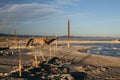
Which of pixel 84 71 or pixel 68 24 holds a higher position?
pixel 68 24

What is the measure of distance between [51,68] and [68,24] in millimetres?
30574

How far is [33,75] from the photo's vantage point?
21.3 metres

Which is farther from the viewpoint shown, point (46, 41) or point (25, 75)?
→ point (46, 41)

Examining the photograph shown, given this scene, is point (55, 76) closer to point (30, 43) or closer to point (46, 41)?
point (46, 41)

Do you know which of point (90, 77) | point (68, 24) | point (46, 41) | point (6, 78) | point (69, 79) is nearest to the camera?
point (6, 78)

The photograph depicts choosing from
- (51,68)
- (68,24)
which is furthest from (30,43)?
(51,68)

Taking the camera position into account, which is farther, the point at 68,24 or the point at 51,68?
the point at 68,24

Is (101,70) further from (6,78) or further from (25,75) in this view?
(6,78)

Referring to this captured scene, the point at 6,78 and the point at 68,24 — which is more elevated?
the point at 68,24

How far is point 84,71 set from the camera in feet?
84.3

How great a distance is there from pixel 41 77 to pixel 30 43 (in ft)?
133

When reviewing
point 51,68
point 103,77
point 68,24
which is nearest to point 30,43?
point 68,24

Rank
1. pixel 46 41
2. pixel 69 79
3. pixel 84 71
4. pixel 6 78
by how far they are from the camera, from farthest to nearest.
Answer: pixel 46 41 → pixel 84 71 → pixel 69 79 → pixel 6 78

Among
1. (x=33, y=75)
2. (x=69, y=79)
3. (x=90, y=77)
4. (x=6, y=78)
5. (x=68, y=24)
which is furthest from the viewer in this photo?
(x=68, y=24)
